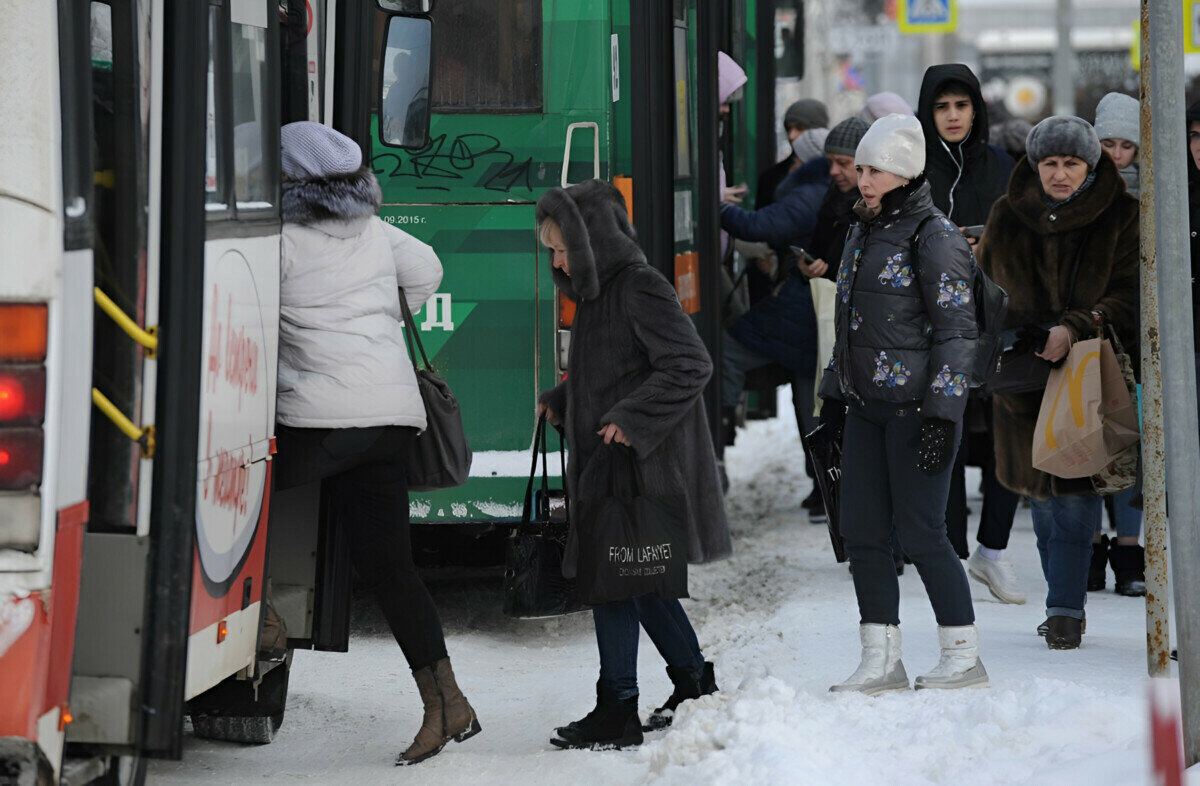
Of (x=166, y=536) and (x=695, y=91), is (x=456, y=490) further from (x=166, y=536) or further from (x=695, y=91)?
(x=166, y=536)

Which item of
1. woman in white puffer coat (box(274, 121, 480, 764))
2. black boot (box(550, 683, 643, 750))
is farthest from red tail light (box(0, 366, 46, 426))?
black boot (box(550, 683, 643, 750))

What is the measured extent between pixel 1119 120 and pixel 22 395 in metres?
5.22

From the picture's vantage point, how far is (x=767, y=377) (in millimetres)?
9891

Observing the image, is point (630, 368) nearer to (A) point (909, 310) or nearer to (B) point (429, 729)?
(A) point (909, 310)

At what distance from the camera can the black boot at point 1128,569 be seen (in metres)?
7.62

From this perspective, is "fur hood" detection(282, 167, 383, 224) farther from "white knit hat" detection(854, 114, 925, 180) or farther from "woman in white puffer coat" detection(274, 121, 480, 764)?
"white knit hat" detection(854, 114, 925, 180)

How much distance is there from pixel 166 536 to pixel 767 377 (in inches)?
234

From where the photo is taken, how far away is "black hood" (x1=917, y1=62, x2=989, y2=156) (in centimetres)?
794

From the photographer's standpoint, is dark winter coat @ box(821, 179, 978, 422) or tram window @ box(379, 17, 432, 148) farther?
tram window @ box(379, 17, 432, 148)

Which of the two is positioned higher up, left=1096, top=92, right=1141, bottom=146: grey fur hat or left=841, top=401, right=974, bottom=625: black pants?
left=1096, top=92, right=1141, bottom=146: grey fur hat

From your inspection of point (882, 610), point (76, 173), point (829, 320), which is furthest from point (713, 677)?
point (829, 320)

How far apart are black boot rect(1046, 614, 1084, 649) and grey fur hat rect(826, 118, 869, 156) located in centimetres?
290

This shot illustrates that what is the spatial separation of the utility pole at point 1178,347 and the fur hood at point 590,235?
154 centimetres

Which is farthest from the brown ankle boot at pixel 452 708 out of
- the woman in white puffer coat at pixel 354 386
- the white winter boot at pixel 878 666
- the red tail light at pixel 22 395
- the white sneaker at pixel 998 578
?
the white sneaker at pixel 998 578
